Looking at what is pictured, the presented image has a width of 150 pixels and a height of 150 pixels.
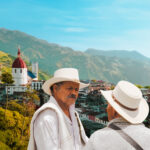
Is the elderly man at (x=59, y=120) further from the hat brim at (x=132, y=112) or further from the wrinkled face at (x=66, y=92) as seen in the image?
the hat brim at (x=132, y=112)

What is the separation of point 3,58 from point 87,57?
114 metres

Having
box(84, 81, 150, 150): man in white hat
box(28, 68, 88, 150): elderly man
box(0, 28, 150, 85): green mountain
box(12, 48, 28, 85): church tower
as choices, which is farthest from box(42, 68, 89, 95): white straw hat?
box(0, 28, 150, 85): green mountain

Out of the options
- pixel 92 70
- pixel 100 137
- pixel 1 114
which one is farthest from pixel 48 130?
pixel 92 70

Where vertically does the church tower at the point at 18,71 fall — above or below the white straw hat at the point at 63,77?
below

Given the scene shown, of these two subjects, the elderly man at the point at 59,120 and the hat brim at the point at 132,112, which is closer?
the hat brim at the point at 132,112

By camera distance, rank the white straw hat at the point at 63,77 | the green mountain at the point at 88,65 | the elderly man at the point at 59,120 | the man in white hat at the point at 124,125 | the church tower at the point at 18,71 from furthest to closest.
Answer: the green mountain at the point at 88,65 < the church tower at the point at 18,71 < the white straw hat at the point at 63,77 < the elderly man at the point at 59,120 < the man in white hat at the point at 124,125

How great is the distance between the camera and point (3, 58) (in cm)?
8625

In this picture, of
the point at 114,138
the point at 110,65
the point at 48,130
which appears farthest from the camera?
the point at 110,65

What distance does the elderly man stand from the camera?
192 cm

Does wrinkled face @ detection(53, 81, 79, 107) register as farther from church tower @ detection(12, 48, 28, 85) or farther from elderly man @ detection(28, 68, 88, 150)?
church tower @ detection(12, 48, 28, 85)

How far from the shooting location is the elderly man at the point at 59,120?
6.31ft

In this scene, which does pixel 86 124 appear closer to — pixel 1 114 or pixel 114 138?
pixel 1 114

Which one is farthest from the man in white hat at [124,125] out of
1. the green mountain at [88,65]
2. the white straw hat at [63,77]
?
the green mountain at [88,65]

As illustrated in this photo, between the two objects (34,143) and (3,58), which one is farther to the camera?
(3,58)
